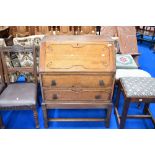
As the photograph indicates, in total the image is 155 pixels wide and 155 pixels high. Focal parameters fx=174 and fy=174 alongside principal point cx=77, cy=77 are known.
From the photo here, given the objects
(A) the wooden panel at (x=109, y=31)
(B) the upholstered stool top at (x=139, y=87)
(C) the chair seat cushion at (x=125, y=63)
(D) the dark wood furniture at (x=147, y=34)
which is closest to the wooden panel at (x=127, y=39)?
(A) the wooden panel at (x=109, y=31)

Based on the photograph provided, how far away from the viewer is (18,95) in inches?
90.2

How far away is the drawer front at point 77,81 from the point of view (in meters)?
2.07

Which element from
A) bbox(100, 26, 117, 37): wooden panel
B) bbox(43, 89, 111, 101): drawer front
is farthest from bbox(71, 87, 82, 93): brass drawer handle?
bbox(100, 26, 117, 37): wooden panel

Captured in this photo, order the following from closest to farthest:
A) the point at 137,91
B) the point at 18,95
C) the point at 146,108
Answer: the point at 137,91, the point at 18,95, the point at 146,108

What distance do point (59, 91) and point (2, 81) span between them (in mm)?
924

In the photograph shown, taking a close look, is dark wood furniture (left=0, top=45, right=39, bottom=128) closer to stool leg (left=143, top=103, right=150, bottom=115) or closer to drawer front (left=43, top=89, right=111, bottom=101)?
drawer front (left=43, top=89, right=111, bottom=101)

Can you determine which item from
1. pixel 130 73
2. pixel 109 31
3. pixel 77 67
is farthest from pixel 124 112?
pixel 109 31

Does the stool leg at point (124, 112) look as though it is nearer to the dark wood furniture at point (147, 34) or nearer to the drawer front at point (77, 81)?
the drawer front at point (77, 81)

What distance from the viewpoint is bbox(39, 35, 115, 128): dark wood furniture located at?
2027 mm

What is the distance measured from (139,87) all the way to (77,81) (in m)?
0.80

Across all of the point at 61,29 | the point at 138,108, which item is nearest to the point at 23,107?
the point at 138,108

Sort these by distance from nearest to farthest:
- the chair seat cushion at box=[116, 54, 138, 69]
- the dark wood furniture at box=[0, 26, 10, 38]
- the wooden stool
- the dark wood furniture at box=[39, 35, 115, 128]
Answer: the dark wood furniture at box=[39, 35, 115, 128] < the wooden stool < the chair seat cushion at box=[116, 54, 138, 69] < the dark wood furniture at box=[0, 26, 10, 38]

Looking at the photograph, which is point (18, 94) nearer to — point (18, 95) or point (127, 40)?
point (18, 95)

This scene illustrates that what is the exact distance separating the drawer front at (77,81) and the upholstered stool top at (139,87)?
0.27 m
